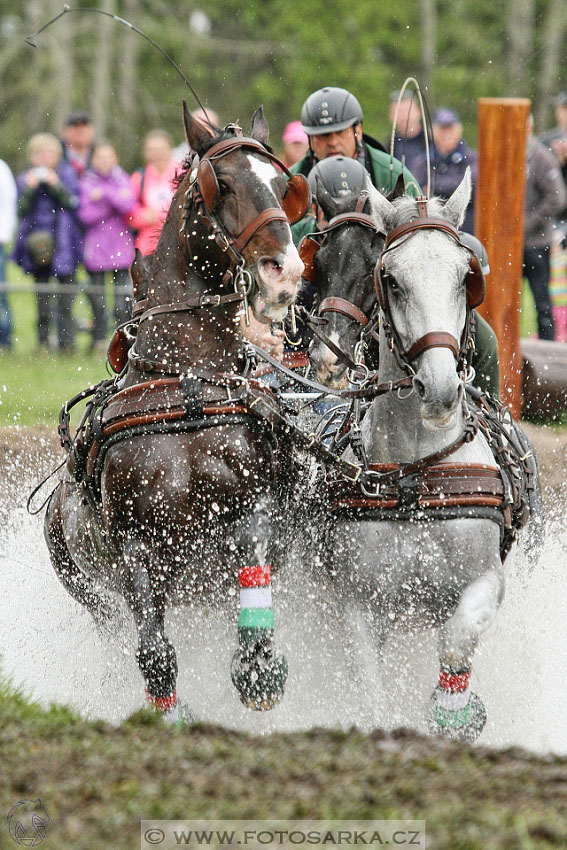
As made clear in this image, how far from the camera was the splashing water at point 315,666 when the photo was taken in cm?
459

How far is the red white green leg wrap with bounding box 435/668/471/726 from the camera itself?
422 cm

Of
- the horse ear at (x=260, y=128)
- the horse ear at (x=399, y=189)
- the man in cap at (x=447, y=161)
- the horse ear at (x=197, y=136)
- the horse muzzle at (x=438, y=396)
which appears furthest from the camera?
the man in cap at (x=447, y=161)

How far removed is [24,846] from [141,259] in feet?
7.83

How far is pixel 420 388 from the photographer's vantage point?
4078 mm

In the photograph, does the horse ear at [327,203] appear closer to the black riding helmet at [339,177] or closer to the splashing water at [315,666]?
the black riding helmet at [339,177]

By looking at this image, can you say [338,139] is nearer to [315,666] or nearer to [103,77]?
[315,666]

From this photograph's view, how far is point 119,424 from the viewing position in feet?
14.1

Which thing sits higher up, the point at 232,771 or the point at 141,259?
the point at 141,259

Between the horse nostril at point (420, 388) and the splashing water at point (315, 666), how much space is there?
33.9 inches

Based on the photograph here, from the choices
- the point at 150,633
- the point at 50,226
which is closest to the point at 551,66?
the point at 50,226

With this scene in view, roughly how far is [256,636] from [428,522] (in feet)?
2.38

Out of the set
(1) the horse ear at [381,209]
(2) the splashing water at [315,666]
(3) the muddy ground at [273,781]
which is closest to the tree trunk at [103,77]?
(2) the splashing water at [315,666]

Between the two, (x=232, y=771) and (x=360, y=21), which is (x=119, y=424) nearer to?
(x=232, y=771)

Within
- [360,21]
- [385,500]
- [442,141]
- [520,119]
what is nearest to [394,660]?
[385,500]
